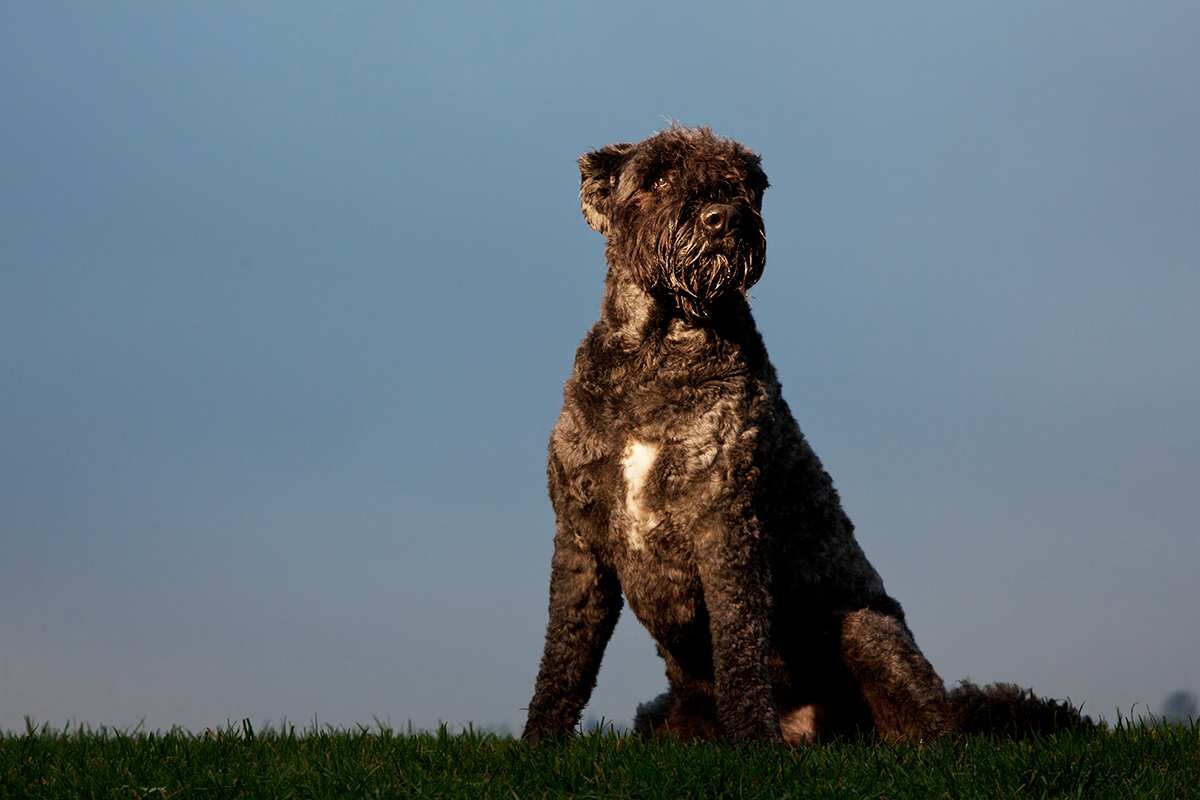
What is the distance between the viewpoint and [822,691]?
8.40 m

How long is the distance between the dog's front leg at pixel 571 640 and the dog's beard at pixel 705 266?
64.9 inches

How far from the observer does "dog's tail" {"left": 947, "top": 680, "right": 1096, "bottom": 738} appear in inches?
336

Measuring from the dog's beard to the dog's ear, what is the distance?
72cm

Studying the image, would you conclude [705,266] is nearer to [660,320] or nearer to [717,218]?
[717,218]

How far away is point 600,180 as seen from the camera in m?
8.30

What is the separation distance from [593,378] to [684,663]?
187 cm

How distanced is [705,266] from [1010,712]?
3.57 meters

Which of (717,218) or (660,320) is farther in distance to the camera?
(660,320)

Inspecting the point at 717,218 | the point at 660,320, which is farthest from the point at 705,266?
the point at 660,320

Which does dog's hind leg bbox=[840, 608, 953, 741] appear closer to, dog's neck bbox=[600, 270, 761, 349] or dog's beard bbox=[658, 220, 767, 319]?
dog's neck bbox=[600, 270, 761, 349]

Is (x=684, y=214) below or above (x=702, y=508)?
above

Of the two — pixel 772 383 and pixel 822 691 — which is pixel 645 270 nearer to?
pixel 772 383

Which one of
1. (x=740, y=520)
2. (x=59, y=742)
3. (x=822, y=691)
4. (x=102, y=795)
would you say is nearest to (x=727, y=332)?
(x=740, y=520)

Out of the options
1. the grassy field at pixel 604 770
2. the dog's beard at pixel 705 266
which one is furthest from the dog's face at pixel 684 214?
the grassy field at pixel 604 770
